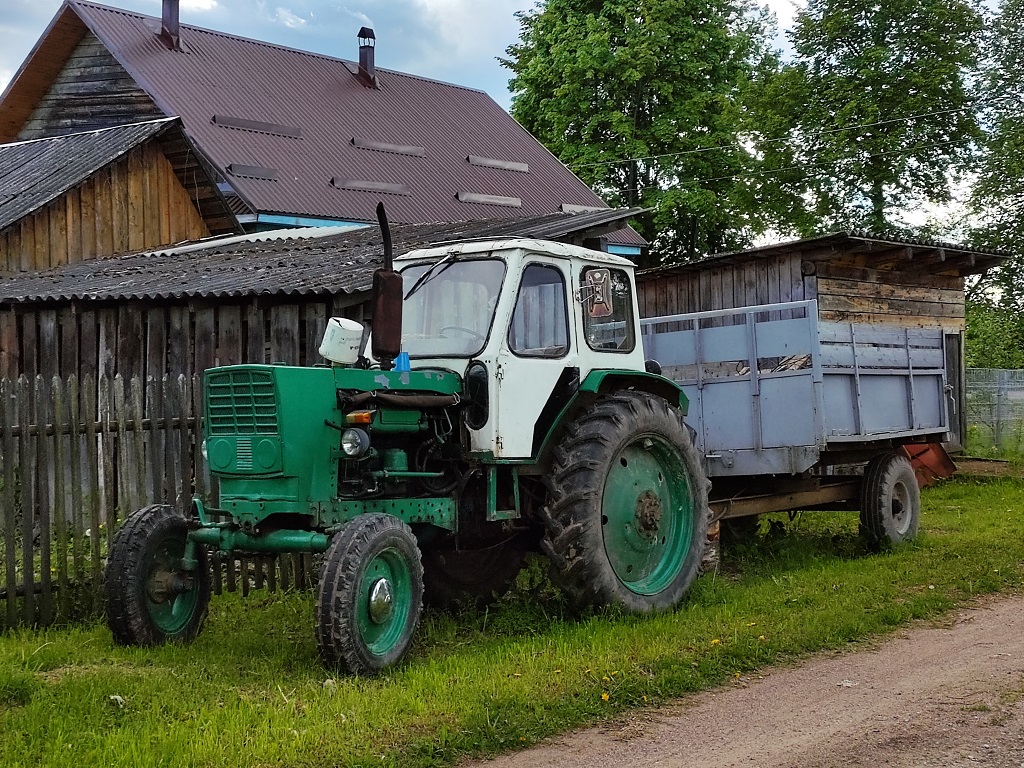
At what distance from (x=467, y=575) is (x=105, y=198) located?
36.1 feet

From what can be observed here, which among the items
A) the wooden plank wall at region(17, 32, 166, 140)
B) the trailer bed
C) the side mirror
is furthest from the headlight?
the wooden plank wall at region(17, 32, 166, 140)

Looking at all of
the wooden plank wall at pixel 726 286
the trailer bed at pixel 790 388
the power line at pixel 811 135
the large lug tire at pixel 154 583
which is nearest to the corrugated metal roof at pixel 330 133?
the power line at pixel 811 135

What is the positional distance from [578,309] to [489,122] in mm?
20874

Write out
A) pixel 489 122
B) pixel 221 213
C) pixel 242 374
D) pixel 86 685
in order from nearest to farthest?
1. pixel 86 685
2. pixel 242 374
3. pixel 221 213
4. pixel 489 122

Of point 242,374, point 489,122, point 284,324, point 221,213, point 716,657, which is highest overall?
point 489,122

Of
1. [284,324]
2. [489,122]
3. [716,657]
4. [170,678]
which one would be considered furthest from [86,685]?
[489,122]

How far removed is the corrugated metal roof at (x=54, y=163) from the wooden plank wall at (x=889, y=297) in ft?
32.0

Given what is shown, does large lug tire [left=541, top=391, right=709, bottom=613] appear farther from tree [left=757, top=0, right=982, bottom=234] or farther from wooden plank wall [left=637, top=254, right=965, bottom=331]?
tree [left=757, top=0, right=982, bottom=234]

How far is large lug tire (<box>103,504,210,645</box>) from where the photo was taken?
6324 mm

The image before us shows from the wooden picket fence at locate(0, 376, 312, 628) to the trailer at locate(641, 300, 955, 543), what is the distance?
373 centimetres

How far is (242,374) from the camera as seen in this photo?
20.7 ft

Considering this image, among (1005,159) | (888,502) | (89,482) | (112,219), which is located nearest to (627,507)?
(89,482)

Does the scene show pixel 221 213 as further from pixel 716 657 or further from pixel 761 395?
pixel 716 657

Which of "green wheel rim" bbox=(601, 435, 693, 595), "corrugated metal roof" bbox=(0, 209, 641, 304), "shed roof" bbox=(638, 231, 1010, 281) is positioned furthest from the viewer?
"shed roof" bbox=(638, 231, 1010, 281)
